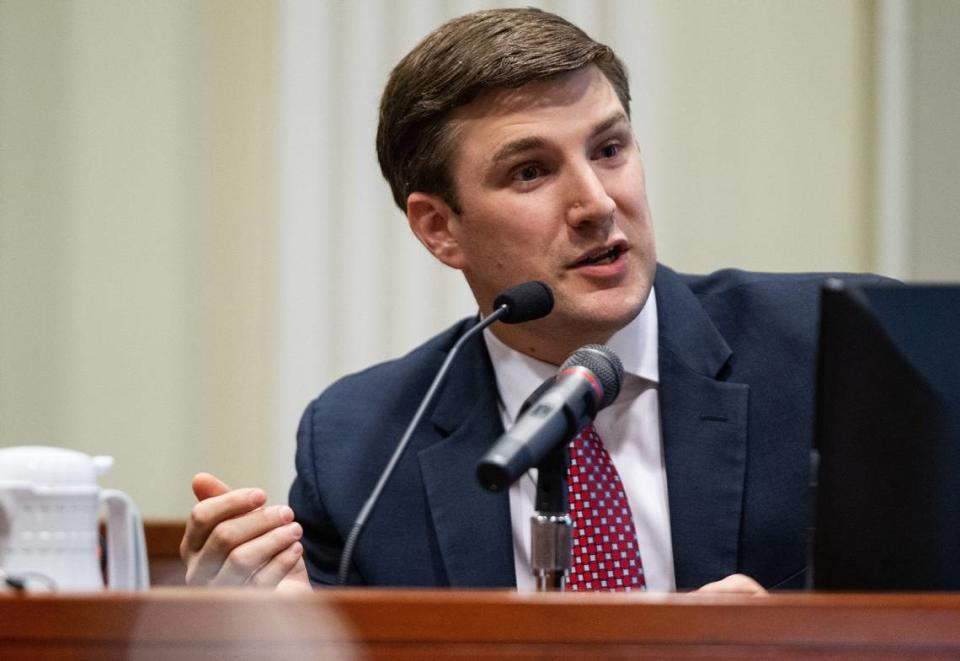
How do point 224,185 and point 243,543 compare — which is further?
point 224,185

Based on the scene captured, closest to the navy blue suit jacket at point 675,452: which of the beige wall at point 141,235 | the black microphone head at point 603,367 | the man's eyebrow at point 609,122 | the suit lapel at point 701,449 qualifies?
the suit lapel at point 701,449

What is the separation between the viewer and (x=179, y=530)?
2.23 meters

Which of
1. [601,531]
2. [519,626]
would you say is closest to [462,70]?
[601,531]

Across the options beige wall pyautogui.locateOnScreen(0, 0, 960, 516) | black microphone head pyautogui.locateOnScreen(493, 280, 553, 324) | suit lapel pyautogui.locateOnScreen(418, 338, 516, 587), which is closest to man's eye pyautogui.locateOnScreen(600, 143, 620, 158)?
suit lapel pyautogui.locateOnScreen(418, 338, 516, 587)

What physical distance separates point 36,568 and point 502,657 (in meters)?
0.45

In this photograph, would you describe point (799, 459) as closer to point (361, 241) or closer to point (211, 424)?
point (361, 241)

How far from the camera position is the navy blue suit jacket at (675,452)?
1748mm

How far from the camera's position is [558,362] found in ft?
6.42

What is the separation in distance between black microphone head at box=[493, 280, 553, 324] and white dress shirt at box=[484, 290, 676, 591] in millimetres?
436

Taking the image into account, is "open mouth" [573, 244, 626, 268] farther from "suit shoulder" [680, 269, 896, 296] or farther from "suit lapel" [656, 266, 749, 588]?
"suit shoulder" [680, 269, 896, 296]

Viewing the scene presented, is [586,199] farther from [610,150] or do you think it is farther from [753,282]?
[753,282]

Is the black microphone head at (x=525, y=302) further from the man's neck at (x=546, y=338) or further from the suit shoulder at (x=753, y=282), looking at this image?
the suit shoulder at (x=753, y=282)

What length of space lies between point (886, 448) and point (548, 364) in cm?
98

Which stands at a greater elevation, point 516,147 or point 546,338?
point 516,147
